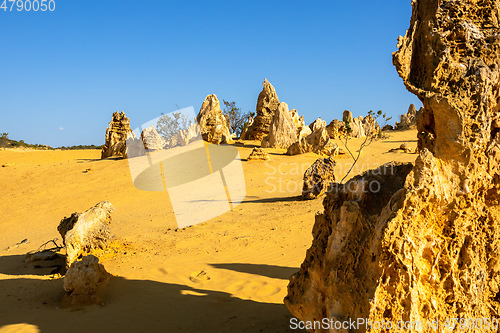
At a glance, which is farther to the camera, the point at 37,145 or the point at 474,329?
the point at 37,145

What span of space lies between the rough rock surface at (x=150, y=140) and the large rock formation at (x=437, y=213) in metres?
17.4

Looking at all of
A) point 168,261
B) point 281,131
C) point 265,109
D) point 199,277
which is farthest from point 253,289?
point 265,109

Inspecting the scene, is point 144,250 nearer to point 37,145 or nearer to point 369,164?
point 369,164

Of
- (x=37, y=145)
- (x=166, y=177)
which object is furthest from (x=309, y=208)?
(x=37, y=145)

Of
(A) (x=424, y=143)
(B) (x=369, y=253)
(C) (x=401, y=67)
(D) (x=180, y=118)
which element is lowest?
(B) (x=369, y=253)

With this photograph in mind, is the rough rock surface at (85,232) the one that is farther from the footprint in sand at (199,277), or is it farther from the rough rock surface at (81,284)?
the footprint in sand at (199,277)

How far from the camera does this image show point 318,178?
10398 millimetres

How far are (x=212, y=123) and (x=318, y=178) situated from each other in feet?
42.8

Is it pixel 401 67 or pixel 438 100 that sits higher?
pixel 401 67

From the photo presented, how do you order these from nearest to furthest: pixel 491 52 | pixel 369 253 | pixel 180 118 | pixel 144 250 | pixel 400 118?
1. pixel 369 253
2. pixel 491 52
3. pixel 144 250
4. pixel 180 118
5. pixel 400 118

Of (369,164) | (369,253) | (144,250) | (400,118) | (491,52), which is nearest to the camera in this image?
(369,253)

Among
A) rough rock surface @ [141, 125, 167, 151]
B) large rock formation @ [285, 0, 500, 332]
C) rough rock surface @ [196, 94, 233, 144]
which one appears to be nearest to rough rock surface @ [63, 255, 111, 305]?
large rock formation @ [285, 0, 500, 332]

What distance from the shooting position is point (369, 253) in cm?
264

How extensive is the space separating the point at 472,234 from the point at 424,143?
750 millimetres
